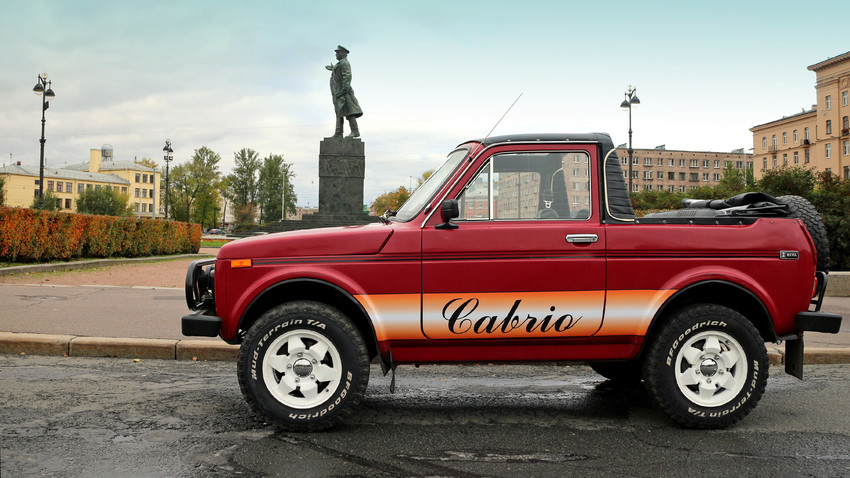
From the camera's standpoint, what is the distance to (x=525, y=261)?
4434 millimetres

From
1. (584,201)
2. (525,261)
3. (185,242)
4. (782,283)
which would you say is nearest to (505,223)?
(525,261)

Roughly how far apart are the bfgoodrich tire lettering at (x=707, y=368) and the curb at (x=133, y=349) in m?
2.94

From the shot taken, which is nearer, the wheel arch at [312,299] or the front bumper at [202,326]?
the front bumper at [202,326]

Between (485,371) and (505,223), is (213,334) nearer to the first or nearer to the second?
(505,223)

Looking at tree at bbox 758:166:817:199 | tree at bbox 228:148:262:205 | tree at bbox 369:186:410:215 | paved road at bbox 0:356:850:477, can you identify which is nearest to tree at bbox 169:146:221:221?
tree at bbox 228:148:262:205

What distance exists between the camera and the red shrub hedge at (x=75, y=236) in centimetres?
1631

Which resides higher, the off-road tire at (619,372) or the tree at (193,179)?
the tree at (193,179)

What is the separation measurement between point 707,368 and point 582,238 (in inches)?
50.7

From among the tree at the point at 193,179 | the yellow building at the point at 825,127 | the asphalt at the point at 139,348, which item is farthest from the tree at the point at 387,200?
the asphalt at the point at 139,348

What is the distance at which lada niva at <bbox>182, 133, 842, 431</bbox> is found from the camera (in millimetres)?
4391

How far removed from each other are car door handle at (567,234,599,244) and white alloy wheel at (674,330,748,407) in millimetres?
989

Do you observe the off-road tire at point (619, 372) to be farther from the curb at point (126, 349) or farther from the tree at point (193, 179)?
the tree at point (193, 179)

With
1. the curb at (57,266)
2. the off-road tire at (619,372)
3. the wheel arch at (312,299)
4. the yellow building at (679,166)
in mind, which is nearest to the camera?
the wheel arch at (312,299)

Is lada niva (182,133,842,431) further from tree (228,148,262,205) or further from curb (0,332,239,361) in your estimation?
tree (228,148,262,205)
